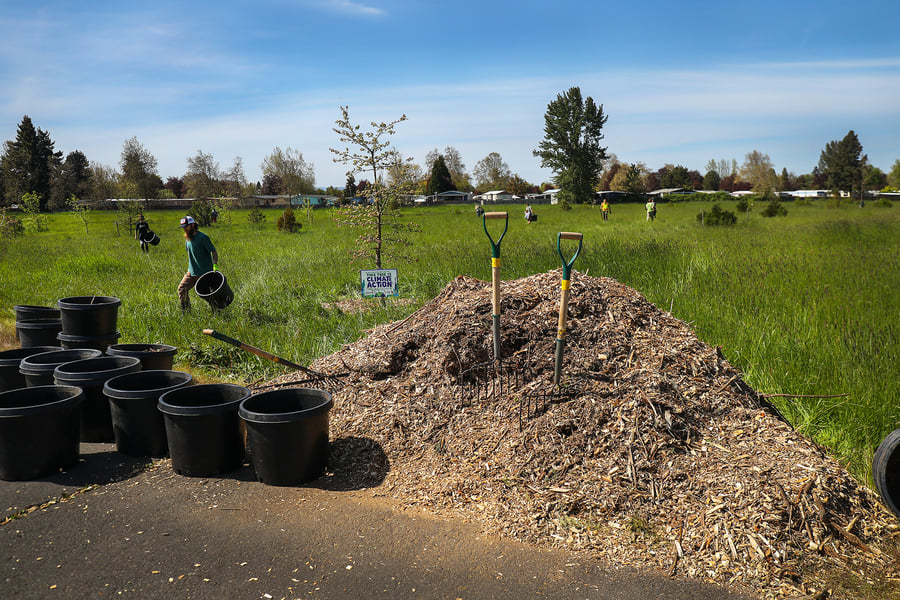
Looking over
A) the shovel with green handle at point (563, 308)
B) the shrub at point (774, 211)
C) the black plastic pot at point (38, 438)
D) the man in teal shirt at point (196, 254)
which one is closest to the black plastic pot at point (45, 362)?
the black plastic pot at point (38, 438)

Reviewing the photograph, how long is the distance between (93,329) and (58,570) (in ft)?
13.0

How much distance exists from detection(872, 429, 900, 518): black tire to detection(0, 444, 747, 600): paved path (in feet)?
4.49

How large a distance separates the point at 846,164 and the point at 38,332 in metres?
112

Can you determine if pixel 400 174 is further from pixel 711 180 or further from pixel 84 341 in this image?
pixel 711 180

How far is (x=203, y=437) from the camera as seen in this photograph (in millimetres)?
4215

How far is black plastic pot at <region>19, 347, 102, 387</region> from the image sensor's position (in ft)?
17.4

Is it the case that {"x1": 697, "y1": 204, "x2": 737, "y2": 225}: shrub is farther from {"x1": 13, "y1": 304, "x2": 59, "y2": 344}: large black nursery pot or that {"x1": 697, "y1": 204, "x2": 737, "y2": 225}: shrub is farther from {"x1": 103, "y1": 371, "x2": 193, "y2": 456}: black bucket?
{"x1": 103, "y1": 371, "x2": 193, "y2": 456}: black bucket

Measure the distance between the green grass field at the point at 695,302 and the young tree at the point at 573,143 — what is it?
5546 cm

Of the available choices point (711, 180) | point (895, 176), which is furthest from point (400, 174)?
point (711, 180)

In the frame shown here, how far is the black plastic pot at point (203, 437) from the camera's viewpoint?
4176 millimetres

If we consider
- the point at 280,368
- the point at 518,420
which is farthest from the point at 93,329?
the point at 518,420

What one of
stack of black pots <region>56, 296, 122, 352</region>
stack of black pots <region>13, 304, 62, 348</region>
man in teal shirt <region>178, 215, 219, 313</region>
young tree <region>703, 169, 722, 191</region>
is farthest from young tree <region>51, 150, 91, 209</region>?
young tree <region>703, 169, 722, 191</region>

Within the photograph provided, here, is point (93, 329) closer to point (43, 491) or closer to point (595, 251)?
point (43, 491)

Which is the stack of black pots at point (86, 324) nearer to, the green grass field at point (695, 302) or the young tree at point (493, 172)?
the green grass field at point (695, 302)
